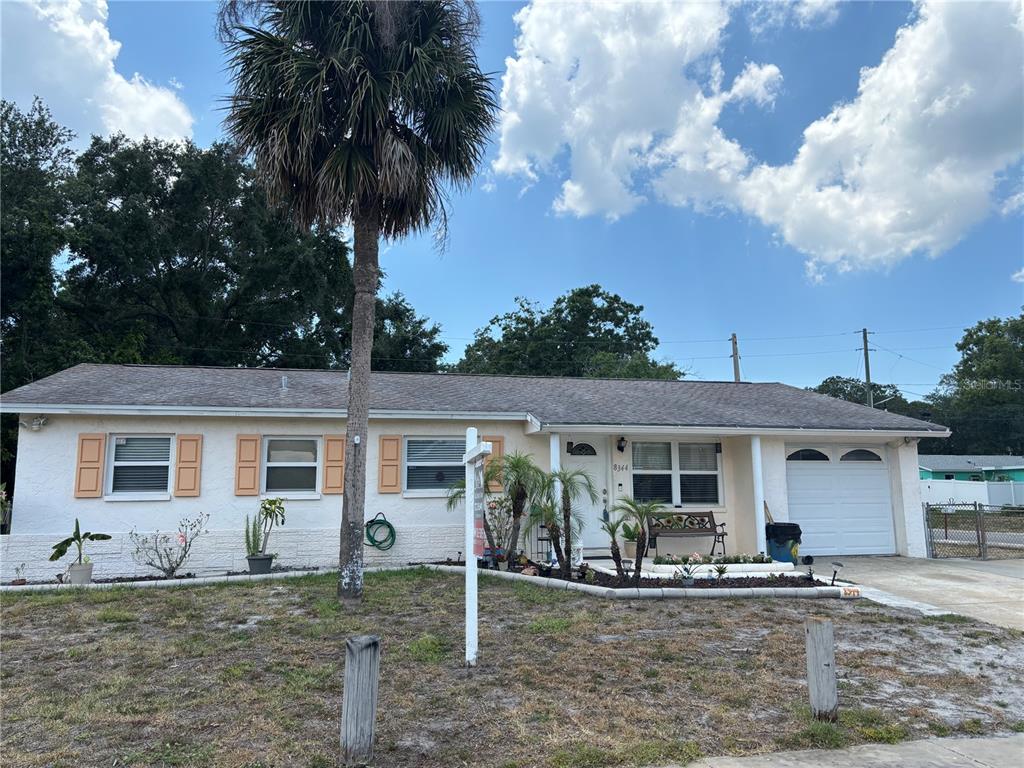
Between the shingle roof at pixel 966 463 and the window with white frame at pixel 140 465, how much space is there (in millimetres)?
41376

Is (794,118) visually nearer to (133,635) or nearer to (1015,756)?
(1015,756)

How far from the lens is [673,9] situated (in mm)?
11445

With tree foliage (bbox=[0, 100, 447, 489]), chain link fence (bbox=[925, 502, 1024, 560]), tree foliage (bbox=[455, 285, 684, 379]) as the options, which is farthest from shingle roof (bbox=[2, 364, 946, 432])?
tree foliage (bbox=[455, 285, 684, 379])

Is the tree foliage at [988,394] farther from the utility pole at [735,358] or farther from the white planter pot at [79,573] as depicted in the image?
the white planter pot at [79,573]

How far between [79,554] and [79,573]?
1.27 ft

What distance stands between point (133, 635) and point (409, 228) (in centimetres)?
606

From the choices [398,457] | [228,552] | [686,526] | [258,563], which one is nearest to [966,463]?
[686,526]

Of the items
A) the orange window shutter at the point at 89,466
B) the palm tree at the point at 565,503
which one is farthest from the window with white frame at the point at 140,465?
the palm tree at the point at 565,503

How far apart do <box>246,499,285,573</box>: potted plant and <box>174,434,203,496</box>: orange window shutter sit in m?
1.08

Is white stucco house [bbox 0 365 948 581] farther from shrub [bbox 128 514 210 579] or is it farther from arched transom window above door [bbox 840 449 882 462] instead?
shrub [bbox 128 514 210 579]

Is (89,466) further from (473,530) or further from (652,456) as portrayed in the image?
(652,456)

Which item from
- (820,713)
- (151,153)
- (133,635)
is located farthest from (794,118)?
(151,153)

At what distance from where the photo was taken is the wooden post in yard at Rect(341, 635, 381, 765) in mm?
3625

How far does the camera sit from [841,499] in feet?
41.4
